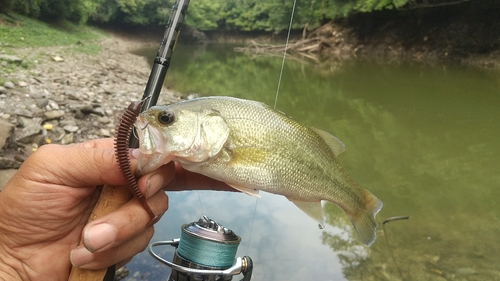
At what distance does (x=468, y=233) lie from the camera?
5.39 metres

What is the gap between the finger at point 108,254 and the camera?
1945 mm

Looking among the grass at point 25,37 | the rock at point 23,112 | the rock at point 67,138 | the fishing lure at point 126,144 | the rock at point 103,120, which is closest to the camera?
the fishing lure at point 126,144

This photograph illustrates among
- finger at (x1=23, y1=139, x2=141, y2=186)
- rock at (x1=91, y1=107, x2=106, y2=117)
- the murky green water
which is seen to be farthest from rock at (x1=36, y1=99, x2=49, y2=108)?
finger at (x1=23, y1=139, x2=141, y2=186)

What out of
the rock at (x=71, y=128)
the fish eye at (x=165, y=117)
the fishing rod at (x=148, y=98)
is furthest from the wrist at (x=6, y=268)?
the rock at (x=71, y=128)

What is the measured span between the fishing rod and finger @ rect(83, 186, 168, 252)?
61 mm

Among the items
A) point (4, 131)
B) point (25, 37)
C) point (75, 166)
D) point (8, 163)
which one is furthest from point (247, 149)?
point (25, 37)

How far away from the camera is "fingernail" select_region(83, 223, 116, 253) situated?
5.91 ft

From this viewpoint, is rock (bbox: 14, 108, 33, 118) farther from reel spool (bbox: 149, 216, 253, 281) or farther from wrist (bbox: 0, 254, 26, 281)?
reel spool (bbox: 149, 216, 253, 281)

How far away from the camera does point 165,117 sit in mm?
1827

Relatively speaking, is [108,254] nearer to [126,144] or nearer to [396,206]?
[126,144]

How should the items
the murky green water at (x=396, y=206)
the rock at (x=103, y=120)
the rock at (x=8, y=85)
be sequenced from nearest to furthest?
the murky green water at (x=396, y=206), the rock at (x=103, y=120), the rock at (x=8, y=85)

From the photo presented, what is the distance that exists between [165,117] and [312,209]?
3.02ft

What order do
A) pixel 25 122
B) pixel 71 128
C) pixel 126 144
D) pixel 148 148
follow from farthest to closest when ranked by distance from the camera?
pixel 71 128, pixel 25 122, pixel 148 148, pixel 126 144

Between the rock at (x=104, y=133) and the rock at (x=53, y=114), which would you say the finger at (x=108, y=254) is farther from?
the rock at (x=53, y=114)
